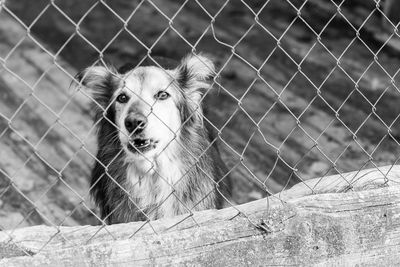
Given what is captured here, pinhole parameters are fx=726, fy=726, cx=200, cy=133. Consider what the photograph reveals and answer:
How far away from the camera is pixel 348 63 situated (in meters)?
6.46

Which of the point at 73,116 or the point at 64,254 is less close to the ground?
the point at 64,254

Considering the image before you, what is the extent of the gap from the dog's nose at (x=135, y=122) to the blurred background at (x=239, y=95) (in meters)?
0.70

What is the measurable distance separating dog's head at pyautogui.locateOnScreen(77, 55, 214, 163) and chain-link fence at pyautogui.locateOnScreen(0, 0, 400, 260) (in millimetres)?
153

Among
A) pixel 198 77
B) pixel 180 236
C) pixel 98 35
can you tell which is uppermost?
pixel 198 77

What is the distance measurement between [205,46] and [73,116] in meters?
1.61

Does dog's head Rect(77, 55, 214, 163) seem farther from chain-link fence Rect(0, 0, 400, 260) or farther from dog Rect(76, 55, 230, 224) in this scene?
chain-link fence Rect(0, 0, 400, 260)

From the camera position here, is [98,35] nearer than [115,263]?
No

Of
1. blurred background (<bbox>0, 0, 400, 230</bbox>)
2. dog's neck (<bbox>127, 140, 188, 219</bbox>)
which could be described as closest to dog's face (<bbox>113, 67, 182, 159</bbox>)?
dog's neck (<bbox>127, 140, 188, 219</bbox>)

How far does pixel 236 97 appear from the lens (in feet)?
20.8

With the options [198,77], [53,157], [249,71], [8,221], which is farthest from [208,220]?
[249,71]

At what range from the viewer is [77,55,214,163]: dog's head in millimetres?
3719

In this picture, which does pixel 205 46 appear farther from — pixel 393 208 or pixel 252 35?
pixel 393 208

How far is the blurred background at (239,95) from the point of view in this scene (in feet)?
16.9

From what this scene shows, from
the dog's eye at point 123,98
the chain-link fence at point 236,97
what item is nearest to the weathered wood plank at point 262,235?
the chain-link fence at point 236,97
